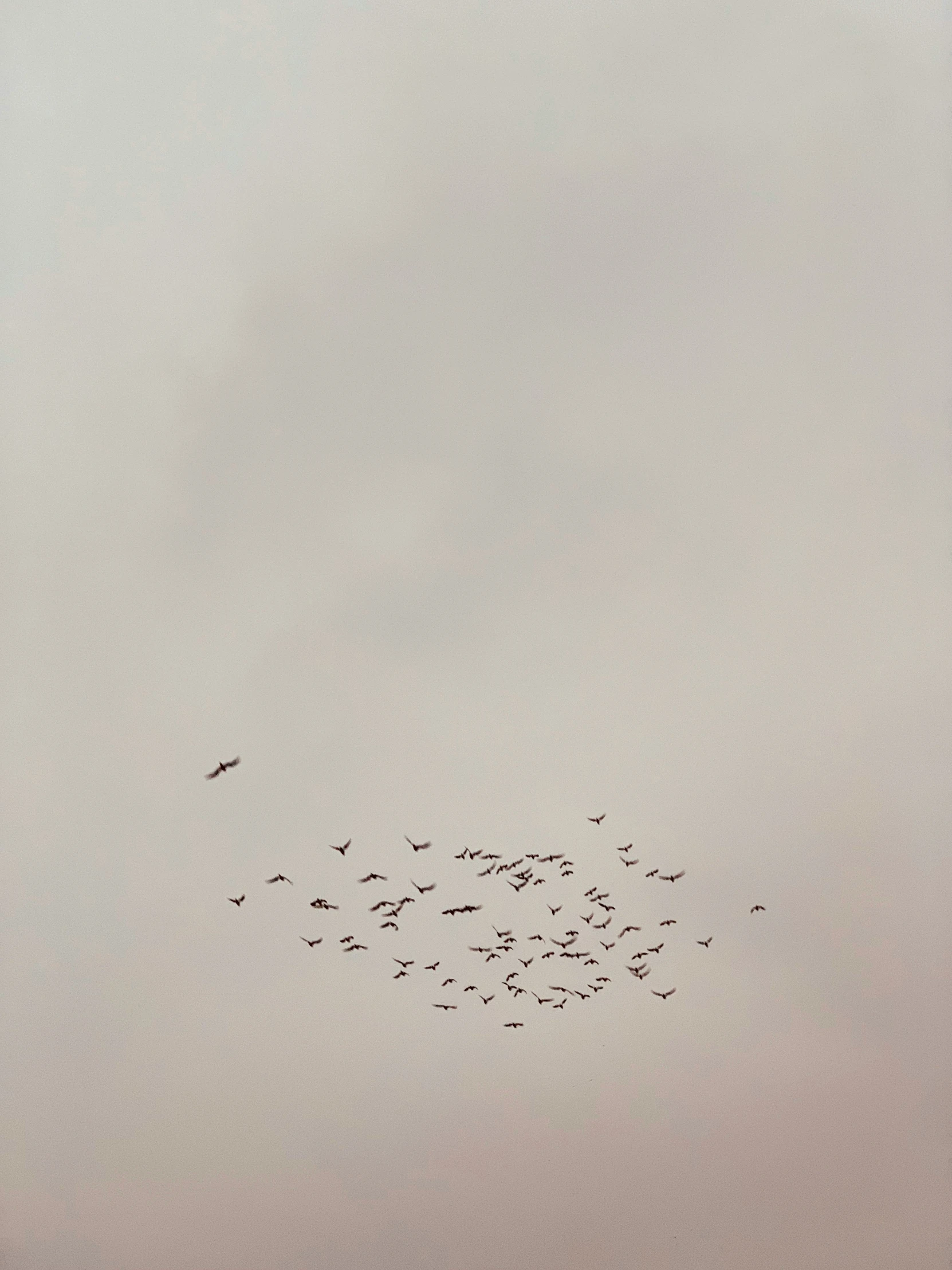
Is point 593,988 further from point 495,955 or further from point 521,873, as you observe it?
point 521,873

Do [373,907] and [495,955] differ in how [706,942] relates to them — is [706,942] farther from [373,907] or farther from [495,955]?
[373,907]

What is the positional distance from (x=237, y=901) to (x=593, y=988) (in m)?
47.2

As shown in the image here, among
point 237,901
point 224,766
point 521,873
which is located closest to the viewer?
point 224,766

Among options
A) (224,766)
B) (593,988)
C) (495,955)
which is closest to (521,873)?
(495,955)

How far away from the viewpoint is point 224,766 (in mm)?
69938

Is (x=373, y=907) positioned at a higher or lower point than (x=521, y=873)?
lower

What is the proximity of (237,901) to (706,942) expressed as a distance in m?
Answer: 56.3

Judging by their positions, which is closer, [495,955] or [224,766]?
[224,766]

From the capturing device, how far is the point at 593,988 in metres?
120

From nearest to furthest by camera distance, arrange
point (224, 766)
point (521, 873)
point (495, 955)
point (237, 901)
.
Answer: point (224, 766), point (237, 901), point (521, 873), point (495, 955)

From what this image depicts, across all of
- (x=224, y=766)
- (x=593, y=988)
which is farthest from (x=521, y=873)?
(x=224, y=766)

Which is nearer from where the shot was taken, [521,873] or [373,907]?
[373,907]

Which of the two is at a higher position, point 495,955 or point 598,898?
point 598,898

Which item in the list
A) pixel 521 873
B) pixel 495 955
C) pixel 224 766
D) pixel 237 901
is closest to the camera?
pixel 224 766
